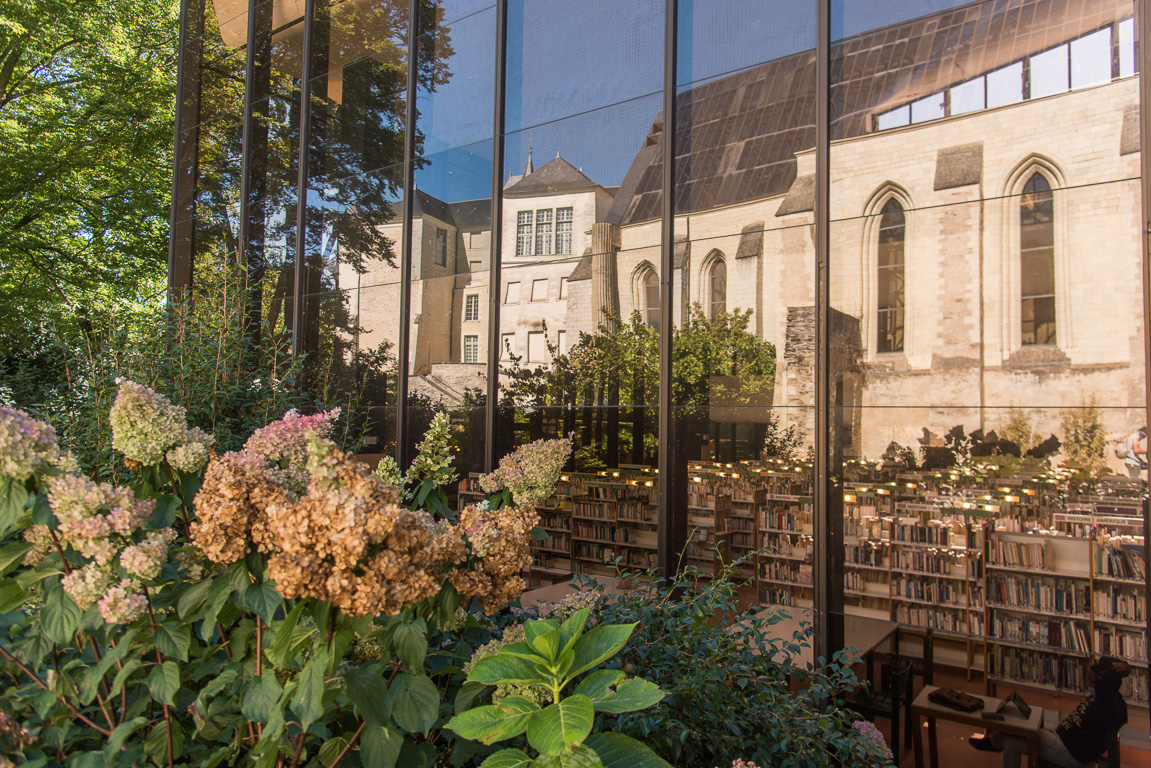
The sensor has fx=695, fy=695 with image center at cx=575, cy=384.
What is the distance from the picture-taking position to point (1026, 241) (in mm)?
4062

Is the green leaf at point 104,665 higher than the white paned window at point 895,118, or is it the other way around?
the white paned window at point 895,118

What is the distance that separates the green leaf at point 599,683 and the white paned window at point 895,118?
441 cm

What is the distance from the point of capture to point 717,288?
5.06m

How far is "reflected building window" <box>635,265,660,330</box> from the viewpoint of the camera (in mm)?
5359

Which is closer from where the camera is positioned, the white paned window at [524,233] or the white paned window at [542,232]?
the white paned window at [542,232]

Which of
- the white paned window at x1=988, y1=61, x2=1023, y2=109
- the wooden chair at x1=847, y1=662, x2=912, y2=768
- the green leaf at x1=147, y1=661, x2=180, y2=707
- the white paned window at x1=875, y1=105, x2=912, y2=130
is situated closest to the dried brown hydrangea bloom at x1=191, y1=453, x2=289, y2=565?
the green leaf at x1=147, y1=661, x2=180, y2=707

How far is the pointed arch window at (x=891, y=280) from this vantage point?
14.4ft

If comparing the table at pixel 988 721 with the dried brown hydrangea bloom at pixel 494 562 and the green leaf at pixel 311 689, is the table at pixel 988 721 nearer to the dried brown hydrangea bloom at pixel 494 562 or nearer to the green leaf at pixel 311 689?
the dried brown hydrangea bloom at pixel 494 562

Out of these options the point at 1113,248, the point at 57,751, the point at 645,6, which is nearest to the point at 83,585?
the point at 57,751

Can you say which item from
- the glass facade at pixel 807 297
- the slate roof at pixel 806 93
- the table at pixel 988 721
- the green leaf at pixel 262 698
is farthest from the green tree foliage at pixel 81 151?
the green leaf at pixel 262 698

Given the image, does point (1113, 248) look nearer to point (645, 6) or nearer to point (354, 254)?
point (645, 6)

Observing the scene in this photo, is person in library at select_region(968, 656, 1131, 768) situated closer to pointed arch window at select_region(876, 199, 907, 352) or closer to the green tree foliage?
pointed arch window at select_region(876, 199, 907, 352)

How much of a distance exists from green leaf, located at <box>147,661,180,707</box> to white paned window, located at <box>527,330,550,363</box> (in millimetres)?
4615

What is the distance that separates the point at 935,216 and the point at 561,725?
13.9 ft
